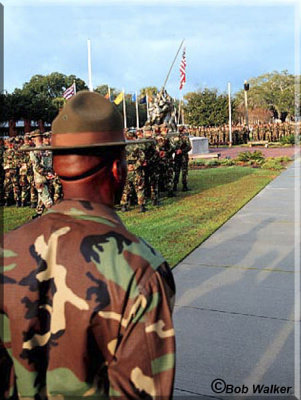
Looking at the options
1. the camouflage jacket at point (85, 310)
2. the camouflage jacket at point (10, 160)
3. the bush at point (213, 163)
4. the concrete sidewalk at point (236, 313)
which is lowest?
the concrete sidewalk at point (236, 313)

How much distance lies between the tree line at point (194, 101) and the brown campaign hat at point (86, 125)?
30.0 m

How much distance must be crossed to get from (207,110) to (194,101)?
200 cm

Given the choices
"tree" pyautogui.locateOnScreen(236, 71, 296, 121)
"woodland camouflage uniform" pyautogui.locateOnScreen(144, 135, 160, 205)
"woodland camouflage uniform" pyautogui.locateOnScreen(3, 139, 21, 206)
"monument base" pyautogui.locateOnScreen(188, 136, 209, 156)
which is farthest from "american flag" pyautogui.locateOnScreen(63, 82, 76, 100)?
"tree" pyautogui.locateOnScreen(236, 71, 296, 121)

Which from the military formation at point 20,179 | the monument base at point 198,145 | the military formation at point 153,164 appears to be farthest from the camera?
the monument base at point 198,145

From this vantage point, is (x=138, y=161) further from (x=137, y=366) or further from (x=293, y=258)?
(x=137, y=366)

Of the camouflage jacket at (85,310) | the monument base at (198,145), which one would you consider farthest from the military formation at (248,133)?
the camouflage jacket at (85,310)

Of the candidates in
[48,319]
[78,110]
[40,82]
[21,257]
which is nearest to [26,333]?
[48,319]

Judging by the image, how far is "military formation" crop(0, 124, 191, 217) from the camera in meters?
8.39

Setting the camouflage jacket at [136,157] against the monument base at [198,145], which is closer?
the camouflage jacket at [136,157]

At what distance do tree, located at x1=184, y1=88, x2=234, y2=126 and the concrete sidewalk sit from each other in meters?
39.9

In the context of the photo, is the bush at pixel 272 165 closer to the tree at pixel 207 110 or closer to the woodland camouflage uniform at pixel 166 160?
the woodland camouflage uniform at pixel 166 160

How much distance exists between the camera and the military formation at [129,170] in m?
8.39

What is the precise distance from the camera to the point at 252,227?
24.2 feet

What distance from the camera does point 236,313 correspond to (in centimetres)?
390
